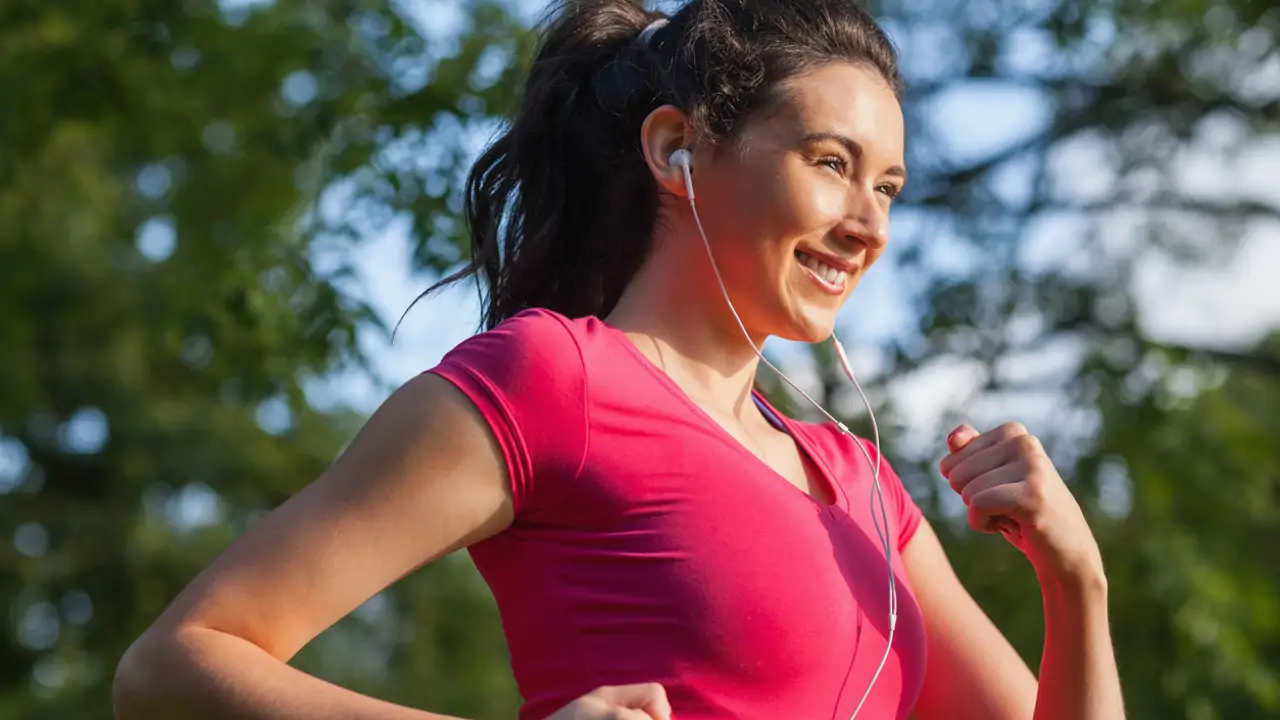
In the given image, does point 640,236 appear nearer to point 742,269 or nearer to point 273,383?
point 742,269

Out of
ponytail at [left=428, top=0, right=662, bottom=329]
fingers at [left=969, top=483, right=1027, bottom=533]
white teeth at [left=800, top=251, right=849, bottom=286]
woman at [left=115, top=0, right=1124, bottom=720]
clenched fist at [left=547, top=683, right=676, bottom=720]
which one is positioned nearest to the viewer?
clenched fist at [left=547, top=683, right=676, bottom=720]

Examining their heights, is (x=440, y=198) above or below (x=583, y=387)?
above

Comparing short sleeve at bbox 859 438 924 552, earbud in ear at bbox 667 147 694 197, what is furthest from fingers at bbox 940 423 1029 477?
earbud in ear at bbox 667 147 694 197

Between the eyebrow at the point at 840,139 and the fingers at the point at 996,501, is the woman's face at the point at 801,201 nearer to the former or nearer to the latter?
the eyebrow at the point at 840,139

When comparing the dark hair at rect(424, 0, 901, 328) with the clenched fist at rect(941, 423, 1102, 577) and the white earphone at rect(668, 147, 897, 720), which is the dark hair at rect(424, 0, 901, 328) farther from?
the clenched fist at rect(941, 423, 1102, 577)

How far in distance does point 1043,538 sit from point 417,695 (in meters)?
12.3

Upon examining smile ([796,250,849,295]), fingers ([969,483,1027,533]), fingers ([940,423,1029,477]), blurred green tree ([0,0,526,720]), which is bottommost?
fingers ([969,483,1027,533])

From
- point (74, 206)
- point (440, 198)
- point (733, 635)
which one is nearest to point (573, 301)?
point (733, 635)

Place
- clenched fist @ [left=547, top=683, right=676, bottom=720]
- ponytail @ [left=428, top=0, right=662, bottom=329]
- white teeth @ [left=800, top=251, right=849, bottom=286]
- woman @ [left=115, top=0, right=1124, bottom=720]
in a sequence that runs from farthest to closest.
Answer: ponytail @ [left=428, top=0, right=662, bottom=329], white teeth @ [left=800, top=251, right=849, bottom=286], woman @ [left=115, top=0, right=1124, bottom=720], clenched fist @ [left=547, top=683, right=676, bottom=720]

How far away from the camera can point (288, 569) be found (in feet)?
4.91

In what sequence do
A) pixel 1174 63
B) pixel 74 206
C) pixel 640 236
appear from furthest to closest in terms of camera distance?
pixel 74 206
pixel 1174 63
pixel 640 236

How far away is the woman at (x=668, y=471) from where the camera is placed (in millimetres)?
1522

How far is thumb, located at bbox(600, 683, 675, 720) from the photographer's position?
4.71ft

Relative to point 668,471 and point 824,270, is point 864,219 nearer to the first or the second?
point 824,270
